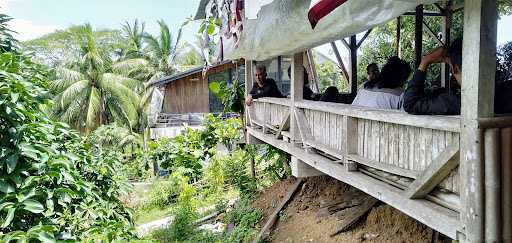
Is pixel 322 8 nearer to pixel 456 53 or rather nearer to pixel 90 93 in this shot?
pixel 456 53

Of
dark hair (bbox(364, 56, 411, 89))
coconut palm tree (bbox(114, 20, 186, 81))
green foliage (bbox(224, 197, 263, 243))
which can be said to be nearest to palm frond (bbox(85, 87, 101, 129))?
coconut palm tree (bbox(114, 20, 186, 81))

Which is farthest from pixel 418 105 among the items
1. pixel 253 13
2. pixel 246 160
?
pixel 246 160

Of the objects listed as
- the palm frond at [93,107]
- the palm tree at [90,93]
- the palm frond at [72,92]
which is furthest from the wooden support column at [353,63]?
the palm frond at [72,92]

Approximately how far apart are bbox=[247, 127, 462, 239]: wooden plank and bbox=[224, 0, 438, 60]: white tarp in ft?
3.87

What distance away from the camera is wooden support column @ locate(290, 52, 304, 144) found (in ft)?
14.3

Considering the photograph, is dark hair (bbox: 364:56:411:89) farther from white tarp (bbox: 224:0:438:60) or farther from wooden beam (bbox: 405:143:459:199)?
wooden beam (bbox: 405:143:459:199)

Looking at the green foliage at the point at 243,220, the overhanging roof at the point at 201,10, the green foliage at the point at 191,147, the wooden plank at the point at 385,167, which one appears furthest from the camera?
the green foliage at the point at 191,147

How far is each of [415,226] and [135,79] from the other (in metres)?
20.8

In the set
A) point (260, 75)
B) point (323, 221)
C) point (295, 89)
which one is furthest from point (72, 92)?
point (295, 89)

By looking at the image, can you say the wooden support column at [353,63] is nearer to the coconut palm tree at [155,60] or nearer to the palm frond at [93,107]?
the palm frond at [93,107]

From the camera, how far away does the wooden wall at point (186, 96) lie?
19547 millimetres

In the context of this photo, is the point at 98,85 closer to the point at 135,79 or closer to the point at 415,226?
the point at 135,79

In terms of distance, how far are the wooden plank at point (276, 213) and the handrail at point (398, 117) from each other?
3.54 m

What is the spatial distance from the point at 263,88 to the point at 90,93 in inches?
638
